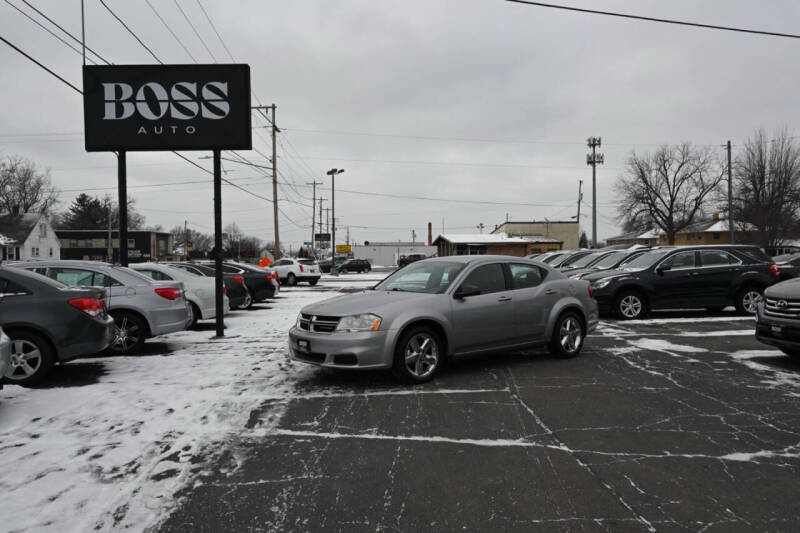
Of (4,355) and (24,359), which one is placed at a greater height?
(4,355)

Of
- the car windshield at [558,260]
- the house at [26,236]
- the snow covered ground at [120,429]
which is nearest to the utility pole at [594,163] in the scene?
the car windshield at [558,260]

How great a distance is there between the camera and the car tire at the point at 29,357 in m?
6.43

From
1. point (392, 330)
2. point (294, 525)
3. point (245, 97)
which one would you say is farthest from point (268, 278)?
point (294, 525)

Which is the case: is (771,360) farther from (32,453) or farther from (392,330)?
(32,453)

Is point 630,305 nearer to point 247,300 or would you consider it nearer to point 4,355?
point 247,300

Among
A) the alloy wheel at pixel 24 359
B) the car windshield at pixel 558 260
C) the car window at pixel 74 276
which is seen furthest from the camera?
the car windshield at pixel 558 260

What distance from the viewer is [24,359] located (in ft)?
21.1

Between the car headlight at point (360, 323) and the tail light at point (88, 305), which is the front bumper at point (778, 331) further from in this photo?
the tail light at point (88, 305)

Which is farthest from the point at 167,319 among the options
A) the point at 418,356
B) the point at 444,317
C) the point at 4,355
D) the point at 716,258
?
the point at 716,258

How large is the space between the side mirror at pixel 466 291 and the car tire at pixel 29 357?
16.5ft

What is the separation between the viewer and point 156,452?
427 centimetres

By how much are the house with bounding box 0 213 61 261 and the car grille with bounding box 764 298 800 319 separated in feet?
205

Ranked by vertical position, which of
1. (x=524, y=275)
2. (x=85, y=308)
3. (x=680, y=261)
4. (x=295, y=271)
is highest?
(x=680, y=261)

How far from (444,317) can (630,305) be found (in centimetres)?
784
